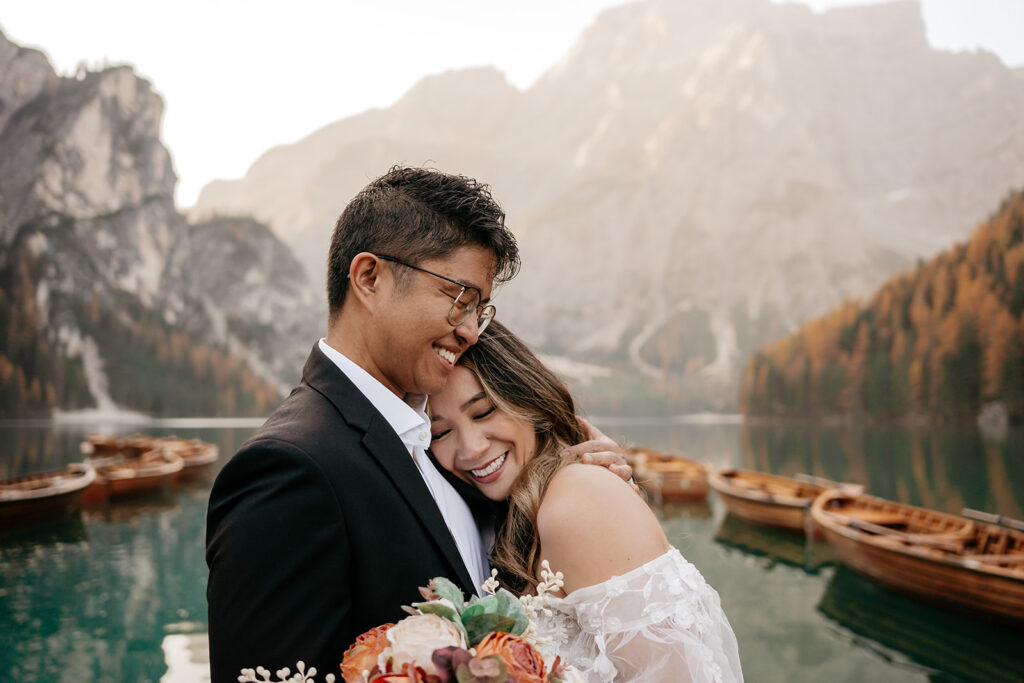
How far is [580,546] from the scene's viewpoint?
1.83m

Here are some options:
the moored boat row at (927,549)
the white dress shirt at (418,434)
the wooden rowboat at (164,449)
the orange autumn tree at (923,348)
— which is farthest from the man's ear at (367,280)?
the orange autumn tree at (923,348)

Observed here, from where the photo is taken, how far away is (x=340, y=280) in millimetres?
1871

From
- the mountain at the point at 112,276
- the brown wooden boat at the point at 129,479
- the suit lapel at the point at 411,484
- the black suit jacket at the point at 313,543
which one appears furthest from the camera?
the mountain at the point at 112,276

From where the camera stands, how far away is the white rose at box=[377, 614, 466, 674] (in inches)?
42.0

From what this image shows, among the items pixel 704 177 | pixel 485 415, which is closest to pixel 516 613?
pixel 485 415

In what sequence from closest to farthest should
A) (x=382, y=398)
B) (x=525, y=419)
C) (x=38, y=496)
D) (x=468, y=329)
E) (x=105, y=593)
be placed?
(x=382, y=398) → (x=468, y=329) → (x=525, y=419) → (x=105, y=593) → (x=38, y=496)

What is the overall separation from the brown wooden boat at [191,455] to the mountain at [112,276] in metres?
30.6

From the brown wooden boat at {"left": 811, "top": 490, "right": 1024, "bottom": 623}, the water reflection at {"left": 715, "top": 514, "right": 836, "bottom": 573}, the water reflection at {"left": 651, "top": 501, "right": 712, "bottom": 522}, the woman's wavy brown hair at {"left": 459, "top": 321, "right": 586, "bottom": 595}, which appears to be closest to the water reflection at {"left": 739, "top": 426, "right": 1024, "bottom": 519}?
the water reflection at {"left": 651, "top": 501, "right": 712, "bottom": 522}

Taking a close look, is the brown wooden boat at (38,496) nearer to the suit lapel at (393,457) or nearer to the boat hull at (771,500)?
the boat hull at (771,500)

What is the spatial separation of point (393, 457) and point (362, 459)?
0.33 ft

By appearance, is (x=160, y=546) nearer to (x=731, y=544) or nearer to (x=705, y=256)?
(x=731, y=544)

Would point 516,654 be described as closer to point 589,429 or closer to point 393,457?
point 393,457

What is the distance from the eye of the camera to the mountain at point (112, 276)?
58781 mm

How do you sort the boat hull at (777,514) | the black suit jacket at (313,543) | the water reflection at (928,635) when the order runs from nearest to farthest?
the black suit jacket at (313,543)
the water reflection at (928,635)
the boat hull at (777,514)
